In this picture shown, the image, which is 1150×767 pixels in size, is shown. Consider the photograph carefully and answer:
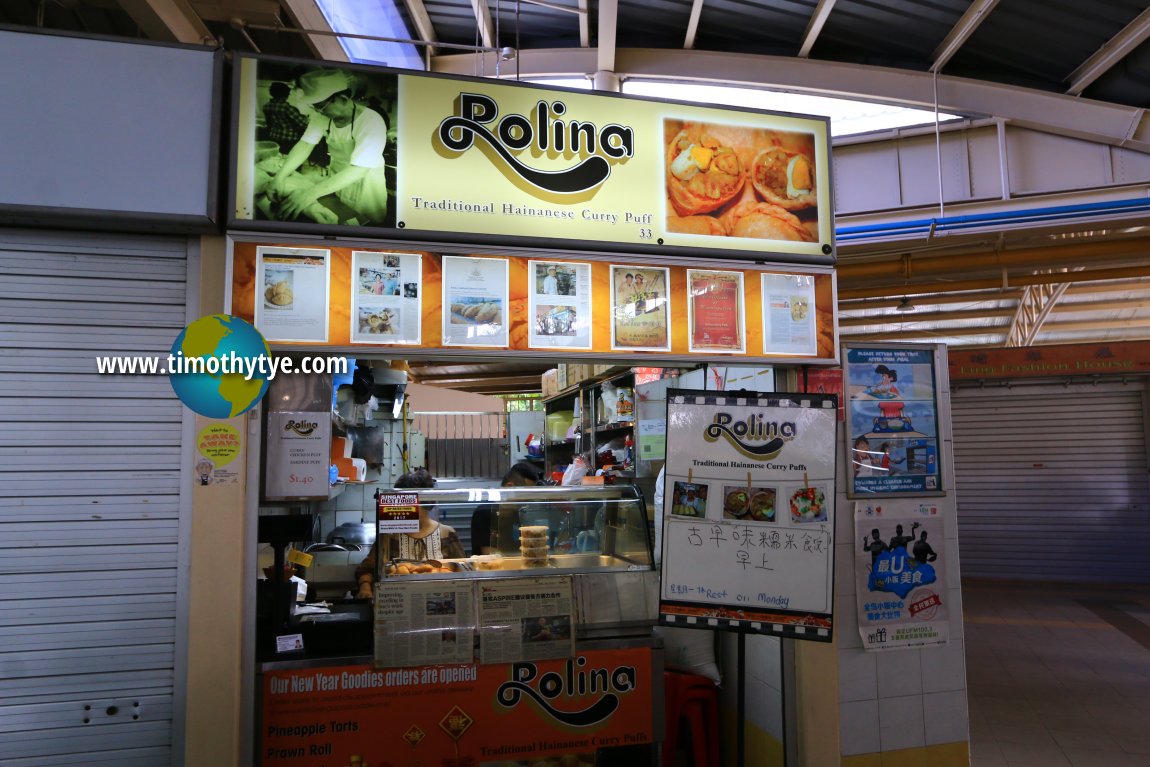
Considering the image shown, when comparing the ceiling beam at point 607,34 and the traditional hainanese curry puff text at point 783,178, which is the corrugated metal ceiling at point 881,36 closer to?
the ceiling beam at point 607,34

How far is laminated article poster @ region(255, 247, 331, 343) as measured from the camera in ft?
10.1

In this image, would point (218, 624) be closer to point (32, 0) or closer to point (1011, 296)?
point (32, 0)

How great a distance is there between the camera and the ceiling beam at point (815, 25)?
6.25 m

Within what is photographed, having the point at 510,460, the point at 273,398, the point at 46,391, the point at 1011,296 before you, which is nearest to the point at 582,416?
the point at 510,460

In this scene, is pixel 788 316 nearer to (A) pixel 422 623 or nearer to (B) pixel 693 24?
(A) pixel 422 623

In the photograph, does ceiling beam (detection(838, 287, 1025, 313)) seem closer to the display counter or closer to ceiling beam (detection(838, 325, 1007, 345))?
ceiling beam (detection(838, 325, 1007, 345))

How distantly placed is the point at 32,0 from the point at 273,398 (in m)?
3.52

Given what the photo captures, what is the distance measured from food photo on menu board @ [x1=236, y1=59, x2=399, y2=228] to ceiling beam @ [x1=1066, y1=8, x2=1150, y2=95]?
18.5 ft

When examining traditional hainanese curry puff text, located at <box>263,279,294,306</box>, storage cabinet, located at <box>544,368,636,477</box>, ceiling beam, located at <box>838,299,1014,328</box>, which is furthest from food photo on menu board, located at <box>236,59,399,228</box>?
ceiling beam, located at <box>838,299,1014,328</box>

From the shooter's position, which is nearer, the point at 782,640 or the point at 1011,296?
the point at 782,640

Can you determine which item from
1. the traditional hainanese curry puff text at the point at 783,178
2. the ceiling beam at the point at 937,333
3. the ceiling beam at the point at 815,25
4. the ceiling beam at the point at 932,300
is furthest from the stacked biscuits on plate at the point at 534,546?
the ceiling beam at the point at 937,333

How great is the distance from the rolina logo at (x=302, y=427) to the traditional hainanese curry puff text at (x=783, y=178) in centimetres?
244

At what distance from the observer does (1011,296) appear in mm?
10664

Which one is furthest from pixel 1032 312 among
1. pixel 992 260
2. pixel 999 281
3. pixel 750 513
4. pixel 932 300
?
pixel 750 513
